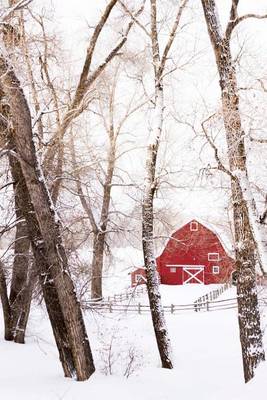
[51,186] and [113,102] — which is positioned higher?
[113,102]

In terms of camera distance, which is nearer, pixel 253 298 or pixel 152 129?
pixel 253 298

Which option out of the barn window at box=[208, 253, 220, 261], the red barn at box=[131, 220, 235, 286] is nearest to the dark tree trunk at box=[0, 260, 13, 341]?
the red barn at box=[131, 220, 235, 286]

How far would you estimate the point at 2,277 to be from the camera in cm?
1214

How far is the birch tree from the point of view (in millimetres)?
11500

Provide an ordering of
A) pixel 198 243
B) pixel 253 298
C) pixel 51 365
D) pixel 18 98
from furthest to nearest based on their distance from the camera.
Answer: pixel 198 243 → pixel 51 365 → pixel 18 98 → pixel 253 298

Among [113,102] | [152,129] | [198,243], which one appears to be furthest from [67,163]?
[198,243]

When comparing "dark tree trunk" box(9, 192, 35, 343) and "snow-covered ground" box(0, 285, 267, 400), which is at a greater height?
"dark tree trunk" box(9, 192, 35, 343)

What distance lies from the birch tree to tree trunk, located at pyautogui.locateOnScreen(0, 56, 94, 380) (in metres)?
3.29

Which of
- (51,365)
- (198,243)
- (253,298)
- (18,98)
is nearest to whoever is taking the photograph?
(253,298)

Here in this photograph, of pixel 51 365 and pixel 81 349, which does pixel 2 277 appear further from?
pixel 81 349

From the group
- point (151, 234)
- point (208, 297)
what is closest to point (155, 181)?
point (151, 234)

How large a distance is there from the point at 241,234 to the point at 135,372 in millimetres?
4565

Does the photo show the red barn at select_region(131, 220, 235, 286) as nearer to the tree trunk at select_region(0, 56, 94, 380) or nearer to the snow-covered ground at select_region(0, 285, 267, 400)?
the snow-covered ground at select_region(0, 285, 267, 400)

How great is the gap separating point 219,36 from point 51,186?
18.0 feet
